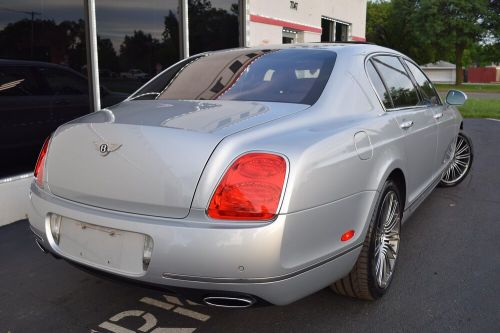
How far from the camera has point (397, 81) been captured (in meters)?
3.53

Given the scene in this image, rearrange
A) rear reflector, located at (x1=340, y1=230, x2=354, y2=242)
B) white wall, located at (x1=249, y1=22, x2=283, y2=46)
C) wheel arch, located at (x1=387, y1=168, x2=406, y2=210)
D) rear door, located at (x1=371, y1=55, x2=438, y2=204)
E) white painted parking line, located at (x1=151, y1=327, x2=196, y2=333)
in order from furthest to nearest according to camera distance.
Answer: white wall, located at (x1=249, y1=22, x2=283, y2=46)
rear door, located at (x1=371, y1=55, x2=438, y2=204)
wheel arch, located at (x1=387, y1=168, x2=406, y2=210)
white painted parking line, located at (x1=151, y1=327, x2=196, y2=333)
rear reflector, located at (x1=340, y1=230, x2=354, y2=242)

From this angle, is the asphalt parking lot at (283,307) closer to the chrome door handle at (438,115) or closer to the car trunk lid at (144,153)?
the car trunk lid at (144,153)

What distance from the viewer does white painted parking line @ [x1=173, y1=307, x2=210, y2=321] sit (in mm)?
2673

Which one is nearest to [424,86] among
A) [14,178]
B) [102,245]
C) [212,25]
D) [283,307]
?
[283,307]

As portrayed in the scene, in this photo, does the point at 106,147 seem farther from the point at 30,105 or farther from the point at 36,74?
the point at 36,74

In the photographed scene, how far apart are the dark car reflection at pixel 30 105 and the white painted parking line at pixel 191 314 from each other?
2777 millimetres

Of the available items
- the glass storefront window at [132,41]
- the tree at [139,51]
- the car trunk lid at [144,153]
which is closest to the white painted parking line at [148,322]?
the car trunk lid at [144,153]

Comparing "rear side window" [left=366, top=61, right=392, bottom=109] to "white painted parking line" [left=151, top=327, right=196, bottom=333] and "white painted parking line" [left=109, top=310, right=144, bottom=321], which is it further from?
"white painted parking line" [left=109, top=310, right=144, bottom=321]

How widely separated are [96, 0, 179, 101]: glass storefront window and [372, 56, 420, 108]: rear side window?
384 cm

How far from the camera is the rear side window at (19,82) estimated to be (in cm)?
470

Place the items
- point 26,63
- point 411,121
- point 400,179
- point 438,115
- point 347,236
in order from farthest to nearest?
point 26,63 < point 438,115 < point 411,121 < point 400,179 < point 347,236

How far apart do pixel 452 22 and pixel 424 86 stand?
3859 centimetres

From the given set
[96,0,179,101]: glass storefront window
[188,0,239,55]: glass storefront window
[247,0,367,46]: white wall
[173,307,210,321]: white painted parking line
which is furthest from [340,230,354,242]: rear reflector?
[247,0,367,46]: white wall

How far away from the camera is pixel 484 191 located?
5422mm
